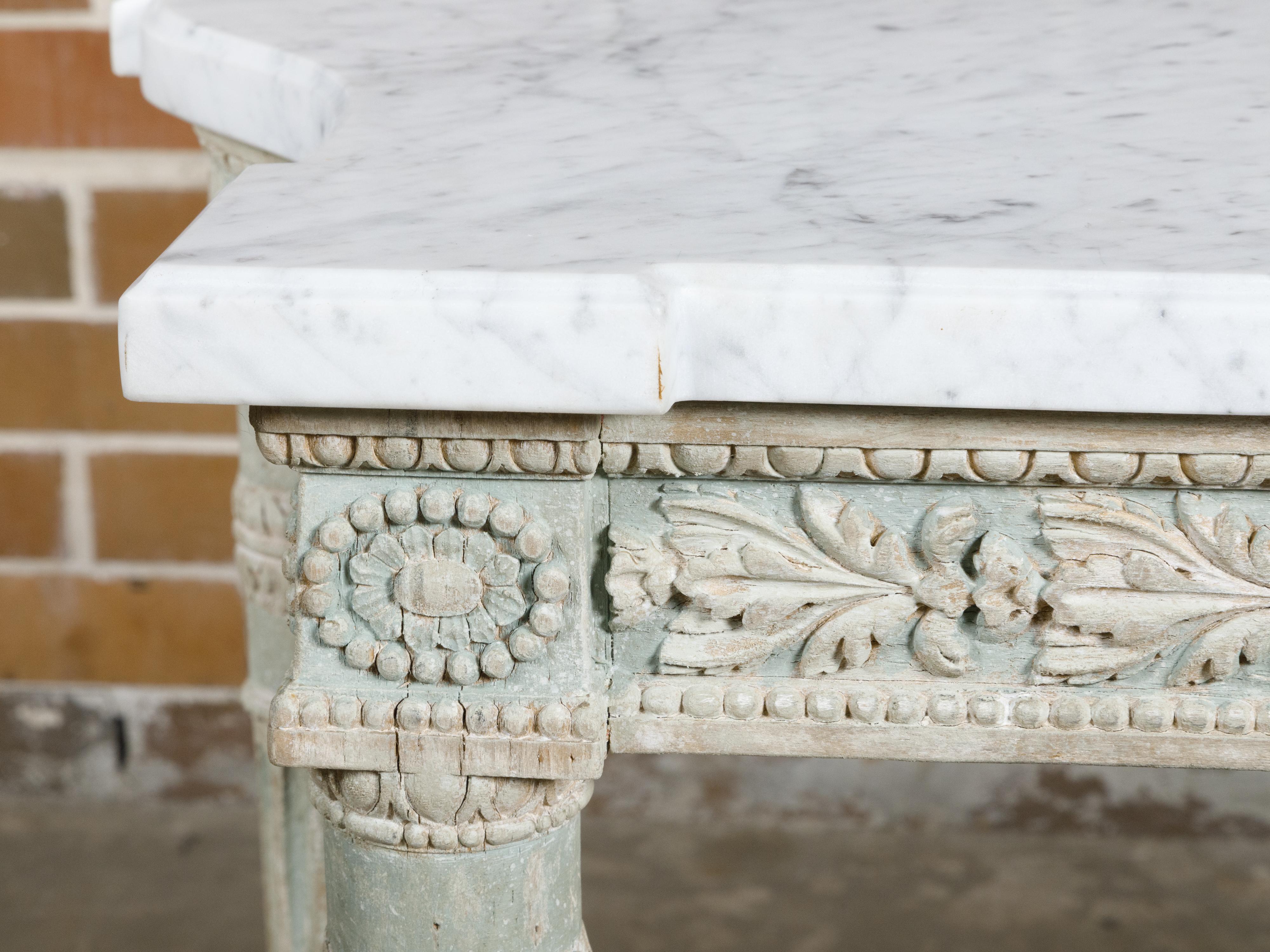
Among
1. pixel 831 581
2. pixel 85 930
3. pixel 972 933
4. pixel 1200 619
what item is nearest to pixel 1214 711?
pixel 1200 619

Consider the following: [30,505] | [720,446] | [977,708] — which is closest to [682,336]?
[720,446]

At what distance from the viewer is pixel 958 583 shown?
21.1 inches

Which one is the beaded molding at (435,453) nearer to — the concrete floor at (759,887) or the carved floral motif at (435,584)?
the carved floral motif at (435,584)

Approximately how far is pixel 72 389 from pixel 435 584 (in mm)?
1169

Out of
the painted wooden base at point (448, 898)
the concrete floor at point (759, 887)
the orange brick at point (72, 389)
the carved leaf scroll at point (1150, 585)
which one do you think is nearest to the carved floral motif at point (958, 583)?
the carved leaf scroll at point (1150, 585)

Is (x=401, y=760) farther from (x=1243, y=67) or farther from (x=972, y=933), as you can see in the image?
(x=972, y=933)

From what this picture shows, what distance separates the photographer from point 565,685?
54cm

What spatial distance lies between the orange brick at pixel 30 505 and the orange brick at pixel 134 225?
0.73 feet

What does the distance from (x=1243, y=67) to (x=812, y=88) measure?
0.71 ft

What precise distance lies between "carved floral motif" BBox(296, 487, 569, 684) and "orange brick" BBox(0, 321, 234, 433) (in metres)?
1.05

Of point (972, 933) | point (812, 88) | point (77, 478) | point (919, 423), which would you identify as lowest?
point (972, 933)

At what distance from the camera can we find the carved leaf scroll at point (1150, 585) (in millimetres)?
529

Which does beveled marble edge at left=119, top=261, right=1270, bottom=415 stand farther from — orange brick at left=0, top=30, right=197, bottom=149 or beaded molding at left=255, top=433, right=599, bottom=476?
orange brick at left=0, top=30, right=197, bottom=149

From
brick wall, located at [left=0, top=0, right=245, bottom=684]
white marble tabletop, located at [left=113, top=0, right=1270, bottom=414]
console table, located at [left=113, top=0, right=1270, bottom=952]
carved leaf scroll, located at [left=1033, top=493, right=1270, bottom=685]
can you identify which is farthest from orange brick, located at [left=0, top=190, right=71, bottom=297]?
carved leaf scroll, located at [left=1033, top=493, right=1270, bottom=685]
